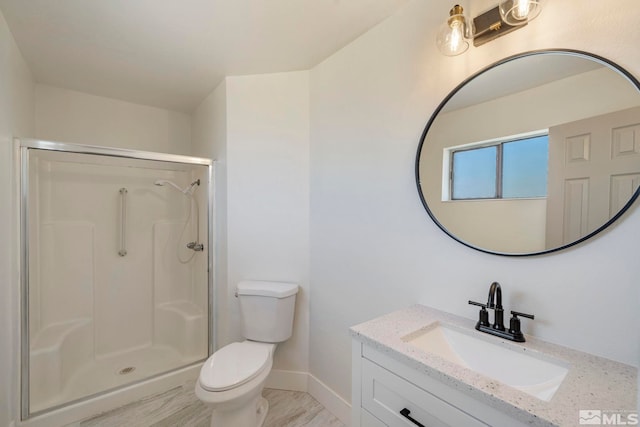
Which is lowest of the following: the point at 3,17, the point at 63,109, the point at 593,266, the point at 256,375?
the point at 256,375

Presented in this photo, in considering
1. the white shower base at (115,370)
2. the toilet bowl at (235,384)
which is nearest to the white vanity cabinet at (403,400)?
the toilet bowl at (235,384)

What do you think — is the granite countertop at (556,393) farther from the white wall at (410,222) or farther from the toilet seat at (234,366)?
the toilet seat at (234,366)

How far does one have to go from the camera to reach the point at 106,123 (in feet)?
8.48

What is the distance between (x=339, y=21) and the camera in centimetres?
154

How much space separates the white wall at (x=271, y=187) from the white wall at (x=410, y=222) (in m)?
0.10

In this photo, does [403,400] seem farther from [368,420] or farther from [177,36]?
[177,36]

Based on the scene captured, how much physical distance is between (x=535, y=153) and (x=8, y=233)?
2.61 metres

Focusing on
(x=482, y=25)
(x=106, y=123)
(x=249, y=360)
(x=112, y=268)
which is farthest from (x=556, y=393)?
(x=106, y=123)

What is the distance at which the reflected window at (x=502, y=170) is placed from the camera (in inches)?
39.8

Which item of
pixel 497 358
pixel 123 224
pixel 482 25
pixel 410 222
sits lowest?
pixel 497 358

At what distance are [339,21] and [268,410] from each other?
2422 millimetres

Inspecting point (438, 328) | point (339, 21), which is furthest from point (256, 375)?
point (339, 21)

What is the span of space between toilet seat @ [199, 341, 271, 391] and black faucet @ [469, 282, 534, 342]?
119cm

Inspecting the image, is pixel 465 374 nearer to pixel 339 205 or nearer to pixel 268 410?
pixel 339 205
